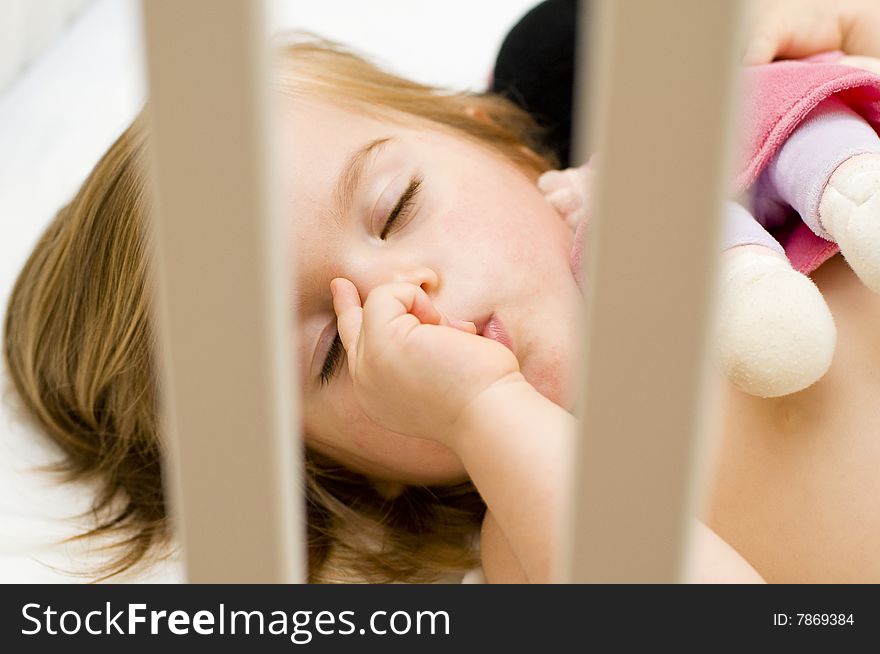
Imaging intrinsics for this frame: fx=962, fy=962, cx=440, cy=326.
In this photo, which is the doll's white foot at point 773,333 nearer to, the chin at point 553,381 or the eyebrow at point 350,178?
the chin at point 553,381

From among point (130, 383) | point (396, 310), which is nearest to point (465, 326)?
point (396, 310)

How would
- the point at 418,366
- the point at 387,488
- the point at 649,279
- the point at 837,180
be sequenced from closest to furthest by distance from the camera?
the point at 649,279, the point at 418,366, the point at 837,180, the point at 387,488

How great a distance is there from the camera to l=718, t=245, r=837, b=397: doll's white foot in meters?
0.57

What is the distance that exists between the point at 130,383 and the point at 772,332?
59cm

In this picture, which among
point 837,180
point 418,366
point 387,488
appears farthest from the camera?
point 387,488

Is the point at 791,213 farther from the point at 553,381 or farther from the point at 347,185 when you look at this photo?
the point at 347,185

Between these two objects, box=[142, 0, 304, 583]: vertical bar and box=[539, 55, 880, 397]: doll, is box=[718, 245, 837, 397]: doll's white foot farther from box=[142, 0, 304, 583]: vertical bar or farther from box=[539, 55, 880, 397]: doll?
box=[142, 0, 304, 583]: vertical bar

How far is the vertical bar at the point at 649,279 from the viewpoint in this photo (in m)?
0.28

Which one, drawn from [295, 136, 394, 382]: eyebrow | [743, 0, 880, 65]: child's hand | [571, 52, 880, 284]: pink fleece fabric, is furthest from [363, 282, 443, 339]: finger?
[743, 0, 880, 65]: child's hand

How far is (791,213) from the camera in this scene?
815mm

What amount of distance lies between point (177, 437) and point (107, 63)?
1231mm

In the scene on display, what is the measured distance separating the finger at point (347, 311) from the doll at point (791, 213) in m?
0.20

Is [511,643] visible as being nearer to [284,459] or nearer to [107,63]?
[284,459]

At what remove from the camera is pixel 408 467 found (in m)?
0.80
